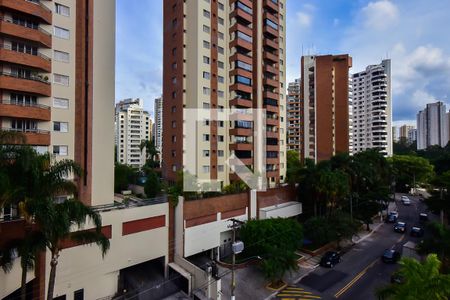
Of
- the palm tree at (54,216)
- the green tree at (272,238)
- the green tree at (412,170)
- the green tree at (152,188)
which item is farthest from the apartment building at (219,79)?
the green tree at (412,170)

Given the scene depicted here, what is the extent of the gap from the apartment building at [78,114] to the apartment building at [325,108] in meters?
53.8

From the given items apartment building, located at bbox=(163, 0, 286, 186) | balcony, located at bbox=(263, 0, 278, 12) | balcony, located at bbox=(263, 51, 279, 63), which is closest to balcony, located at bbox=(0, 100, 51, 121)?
apartment building, located at bbox=(163, 0, 286, 186)

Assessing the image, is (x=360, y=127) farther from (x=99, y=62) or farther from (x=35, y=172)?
(x=35, y=172)

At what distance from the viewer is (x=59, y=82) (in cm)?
2364

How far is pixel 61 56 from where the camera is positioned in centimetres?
2380

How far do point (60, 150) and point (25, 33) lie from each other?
988 cm

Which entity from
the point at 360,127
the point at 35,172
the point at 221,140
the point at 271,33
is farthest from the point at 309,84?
the point at 35,172

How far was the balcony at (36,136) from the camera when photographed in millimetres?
21406

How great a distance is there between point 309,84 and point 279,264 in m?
59.1

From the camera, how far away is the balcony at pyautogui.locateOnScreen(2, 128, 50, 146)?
2141cm

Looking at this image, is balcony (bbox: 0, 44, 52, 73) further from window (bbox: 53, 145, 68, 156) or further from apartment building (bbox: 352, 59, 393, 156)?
apartment building (bbox: 352, 59, 393, 156)

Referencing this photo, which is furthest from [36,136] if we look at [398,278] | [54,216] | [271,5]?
[271,5]

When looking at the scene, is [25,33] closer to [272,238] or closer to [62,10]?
[62,10]

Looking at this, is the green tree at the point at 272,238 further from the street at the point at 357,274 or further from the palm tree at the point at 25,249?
the palm tree at the point at 25,249
